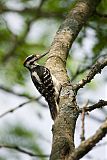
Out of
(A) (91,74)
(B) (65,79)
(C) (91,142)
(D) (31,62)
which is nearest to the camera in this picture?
(C) (91,142)

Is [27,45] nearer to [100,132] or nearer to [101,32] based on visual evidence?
[101,32]

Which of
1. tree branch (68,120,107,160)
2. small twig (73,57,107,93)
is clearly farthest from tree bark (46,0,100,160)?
tree branch (68,120,107,160)

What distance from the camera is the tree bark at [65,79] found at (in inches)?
105

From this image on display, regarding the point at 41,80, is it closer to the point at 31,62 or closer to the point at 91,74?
the point at 31,62

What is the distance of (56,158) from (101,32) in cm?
297

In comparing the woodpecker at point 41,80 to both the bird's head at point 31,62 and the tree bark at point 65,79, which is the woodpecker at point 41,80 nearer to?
the bird's head at point 31,62

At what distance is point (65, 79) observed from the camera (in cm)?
354

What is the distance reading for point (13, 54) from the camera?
6938 millimetres

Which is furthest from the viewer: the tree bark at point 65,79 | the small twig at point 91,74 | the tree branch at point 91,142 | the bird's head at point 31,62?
the bird's head at point 31,62

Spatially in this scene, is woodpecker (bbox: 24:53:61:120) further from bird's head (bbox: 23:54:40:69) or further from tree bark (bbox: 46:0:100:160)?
tree bark (bbox: 46:0:100:160)

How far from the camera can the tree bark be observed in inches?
105

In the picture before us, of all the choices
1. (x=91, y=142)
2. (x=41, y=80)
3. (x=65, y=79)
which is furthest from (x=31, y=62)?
(x=91, y=142)

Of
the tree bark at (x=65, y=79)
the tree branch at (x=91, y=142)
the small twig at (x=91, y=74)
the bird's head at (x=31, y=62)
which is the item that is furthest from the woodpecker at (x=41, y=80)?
the tree branch at (x=91, y=142)

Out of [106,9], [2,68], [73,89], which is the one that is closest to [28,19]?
[2,68]
